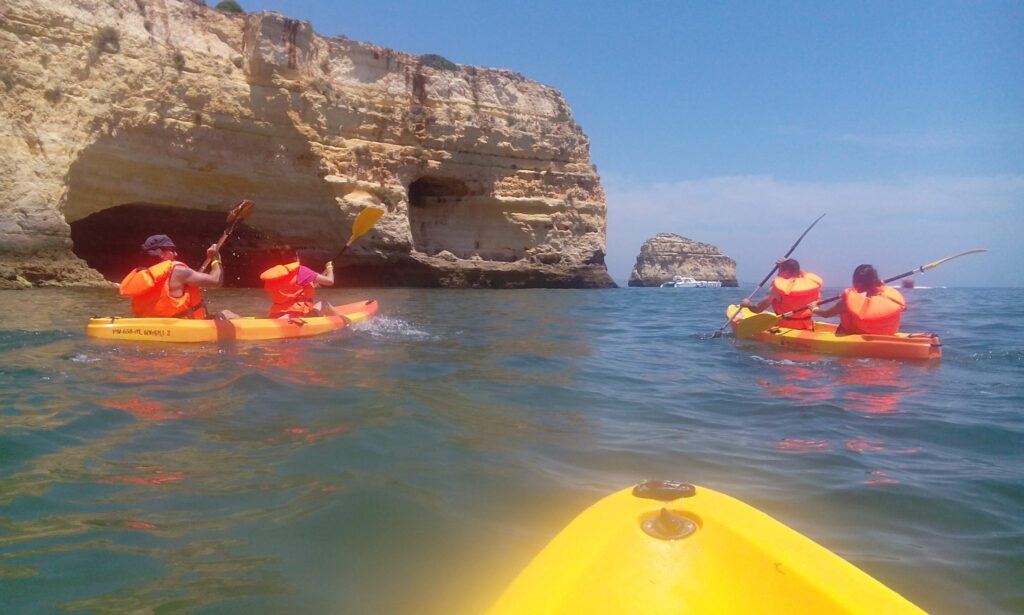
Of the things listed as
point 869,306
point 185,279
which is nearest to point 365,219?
point 185,279

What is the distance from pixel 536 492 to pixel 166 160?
15.1 m

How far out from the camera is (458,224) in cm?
2169

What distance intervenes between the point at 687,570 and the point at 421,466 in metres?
1.60

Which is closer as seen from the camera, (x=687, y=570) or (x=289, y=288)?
(x=687, y=570)

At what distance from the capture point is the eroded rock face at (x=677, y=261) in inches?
2067

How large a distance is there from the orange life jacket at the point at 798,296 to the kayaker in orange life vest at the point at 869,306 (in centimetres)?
43

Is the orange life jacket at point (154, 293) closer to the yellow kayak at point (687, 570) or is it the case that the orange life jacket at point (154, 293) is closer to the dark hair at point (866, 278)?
the yellow kayak at point (687, 570)

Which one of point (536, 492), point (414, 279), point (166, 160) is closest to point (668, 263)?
point (414, 279)

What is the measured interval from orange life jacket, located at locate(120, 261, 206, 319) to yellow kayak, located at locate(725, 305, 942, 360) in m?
6.51

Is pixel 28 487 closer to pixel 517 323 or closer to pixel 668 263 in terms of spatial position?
pixel 517 323

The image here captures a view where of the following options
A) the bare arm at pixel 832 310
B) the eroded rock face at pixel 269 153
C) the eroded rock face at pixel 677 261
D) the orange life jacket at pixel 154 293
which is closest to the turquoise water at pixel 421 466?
the orange life jacket at pixel 154 293

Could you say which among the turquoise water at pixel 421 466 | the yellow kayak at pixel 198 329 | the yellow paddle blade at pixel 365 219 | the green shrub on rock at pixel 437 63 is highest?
the green shrub on rock at pixel 437 63

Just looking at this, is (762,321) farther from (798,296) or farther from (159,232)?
(159,232)

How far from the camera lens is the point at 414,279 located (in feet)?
66.0
